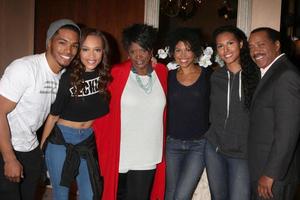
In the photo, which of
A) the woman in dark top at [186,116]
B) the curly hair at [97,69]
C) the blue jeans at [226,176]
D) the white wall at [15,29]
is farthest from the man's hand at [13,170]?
the white wall at [15,29]

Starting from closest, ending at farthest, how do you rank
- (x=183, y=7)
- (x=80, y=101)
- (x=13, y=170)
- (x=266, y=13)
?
(x=13, y=170) → (x=80, y=101) → (x=266, y=13) → (x=183, y=7)

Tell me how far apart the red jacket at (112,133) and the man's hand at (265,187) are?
2.99ft

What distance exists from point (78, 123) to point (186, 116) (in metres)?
0.86

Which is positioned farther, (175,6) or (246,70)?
(175,6)

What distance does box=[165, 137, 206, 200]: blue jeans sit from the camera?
2818 millimetres

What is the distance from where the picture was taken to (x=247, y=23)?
12.6 ft

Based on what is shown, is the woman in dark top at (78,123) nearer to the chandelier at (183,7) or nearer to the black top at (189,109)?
the black top at (189,109)

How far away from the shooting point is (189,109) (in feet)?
9.06

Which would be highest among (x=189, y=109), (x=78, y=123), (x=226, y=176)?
(x=189, y=109)

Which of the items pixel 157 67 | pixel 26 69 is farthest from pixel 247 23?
pixel 26 69

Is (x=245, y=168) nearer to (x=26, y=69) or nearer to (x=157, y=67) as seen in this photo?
(x=157, y=67)

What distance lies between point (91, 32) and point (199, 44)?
3.16 feet

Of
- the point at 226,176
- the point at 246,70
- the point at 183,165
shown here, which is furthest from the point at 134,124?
the point at 246,70

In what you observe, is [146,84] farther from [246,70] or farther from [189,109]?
[246,70]
